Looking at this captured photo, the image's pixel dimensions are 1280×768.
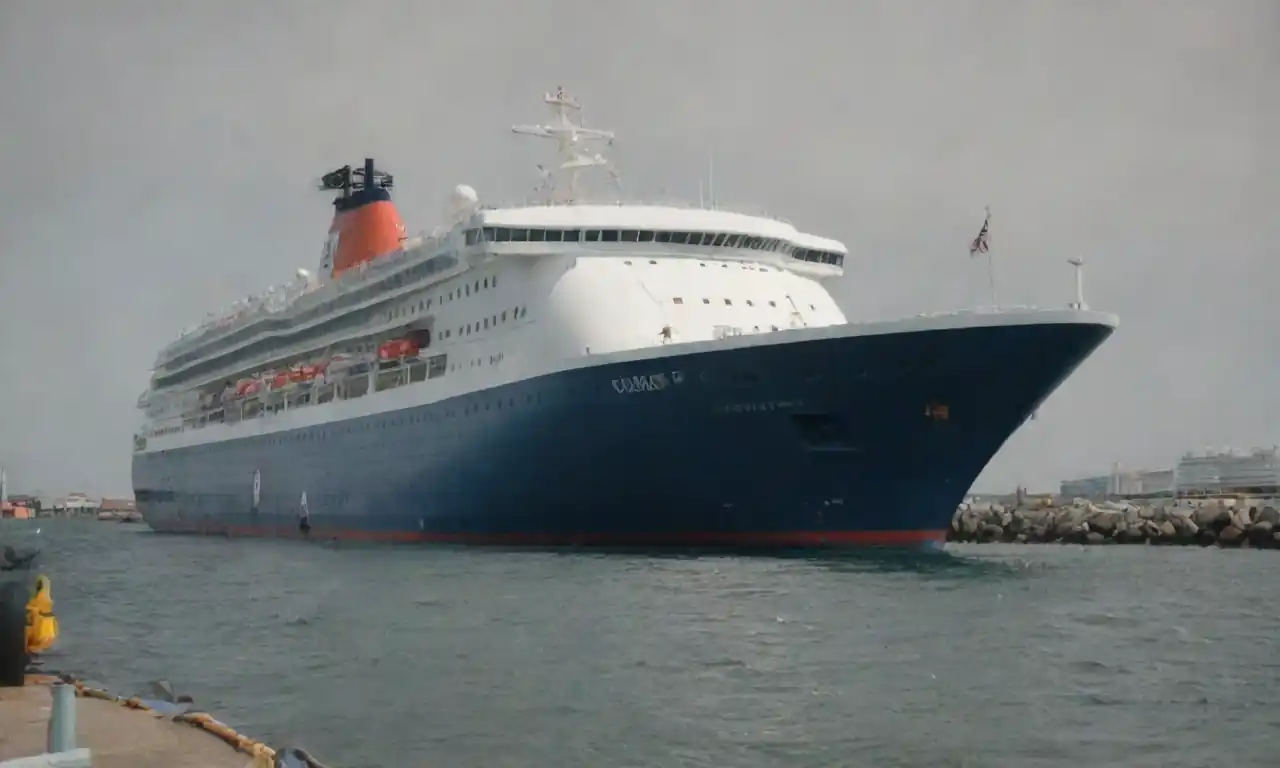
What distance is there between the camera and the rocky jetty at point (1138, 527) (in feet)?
138

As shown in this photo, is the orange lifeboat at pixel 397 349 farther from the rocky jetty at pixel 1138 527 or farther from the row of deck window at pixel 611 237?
the rocky jetty at pixel 1138 527

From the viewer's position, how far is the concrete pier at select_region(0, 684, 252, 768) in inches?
292

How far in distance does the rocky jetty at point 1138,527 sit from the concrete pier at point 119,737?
35928 millimetres

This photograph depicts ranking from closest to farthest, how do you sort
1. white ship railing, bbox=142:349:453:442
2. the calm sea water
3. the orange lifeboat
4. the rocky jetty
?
the calm sea water → white ship railing, bbox=142:349:453:442 → the orange lifeboat → the rocky jetty

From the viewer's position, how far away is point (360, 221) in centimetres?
5162

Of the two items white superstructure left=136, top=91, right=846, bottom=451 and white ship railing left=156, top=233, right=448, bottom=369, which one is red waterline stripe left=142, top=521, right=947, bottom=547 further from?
white ship railing left=156, top=233, right=448, bottom=369

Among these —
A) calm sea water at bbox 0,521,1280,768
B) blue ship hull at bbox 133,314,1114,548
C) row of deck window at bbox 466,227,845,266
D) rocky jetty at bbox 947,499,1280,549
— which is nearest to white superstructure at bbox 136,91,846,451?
row of deck window at bbox 466,227,845,266

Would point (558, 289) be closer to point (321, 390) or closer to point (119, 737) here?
point (321, 390)

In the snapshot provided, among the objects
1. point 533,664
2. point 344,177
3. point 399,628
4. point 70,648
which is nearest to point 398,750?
point 533,664

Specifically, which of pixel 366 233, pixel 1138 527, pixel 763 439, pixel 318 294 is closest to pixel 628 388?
pixel 763 439

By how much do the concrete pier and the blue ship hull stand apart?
18237mm

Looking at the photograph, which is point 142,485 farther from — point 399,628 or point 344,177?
point 399,628

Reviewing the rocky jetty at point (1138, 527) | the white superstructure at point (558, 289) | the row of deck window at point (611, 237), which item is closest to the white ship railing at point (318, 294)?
the white superstructure at point (558, 289)

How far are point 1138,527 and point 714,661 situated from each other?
33223 mm
